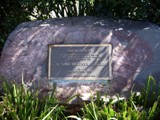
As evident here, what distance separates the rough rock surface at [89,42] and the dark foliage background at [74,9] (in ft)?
0.94

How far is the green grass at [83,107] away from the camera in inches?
127

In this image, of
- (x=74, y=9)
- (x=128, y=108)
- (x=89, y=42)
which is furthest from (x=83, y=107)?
(x=74, y=9)

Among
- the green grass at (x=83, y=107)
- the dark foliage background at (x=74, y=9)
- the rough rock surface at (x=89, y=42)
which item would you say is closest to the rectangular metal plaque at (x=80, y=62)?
the rough rock surface at (x=89, y=42)

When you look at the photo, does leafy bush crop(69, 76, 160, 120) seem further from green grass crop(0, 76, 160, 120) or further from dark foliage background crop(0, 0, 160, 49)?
dark foliage background crop(0, 0, 160, 49)

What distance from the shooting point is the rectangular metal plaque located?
3.89 metres

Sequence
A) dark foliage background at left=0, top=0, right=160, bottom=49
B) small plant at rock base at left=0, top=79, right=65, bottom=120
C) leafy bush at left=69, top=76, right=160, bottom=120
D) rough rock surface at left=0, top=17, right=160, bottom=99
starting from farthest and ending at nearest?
dark foliage background at left=0, top=0, right=160, bottom=49 → rough rock surface at left=0, top=17, right=160, bottom=99 → small plant at rock base at left=0, top=79, right=65, bottom=120 → leafy bush at left=69, top=76, right=160, bottom=120

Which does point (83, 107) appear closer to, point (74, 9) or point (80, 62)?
point (80, 62)

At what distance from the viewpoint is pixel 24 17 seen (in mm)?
5301

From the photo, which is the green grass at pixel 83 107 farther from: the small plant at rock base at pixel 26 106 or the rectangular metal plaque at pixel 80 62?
the rectangular metal plaque at pixel 80 62

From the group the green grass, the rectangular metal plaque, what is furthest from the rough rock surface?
the green grass

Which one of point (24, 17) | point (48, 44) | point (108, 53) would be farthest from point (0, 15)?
point (108, 53)

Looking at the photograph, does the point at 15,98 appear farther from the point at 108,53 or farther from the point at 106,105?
the point at 108,53

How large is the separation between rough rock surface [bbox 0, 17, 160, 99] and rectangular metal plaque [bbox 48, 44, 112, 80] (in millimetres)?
69

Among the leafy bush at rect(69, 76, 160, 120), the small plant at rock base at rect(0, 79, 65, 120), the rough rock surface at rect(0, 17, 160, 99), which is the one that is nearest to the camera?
the leafy bush at rect(69, 76, 160, 120)
